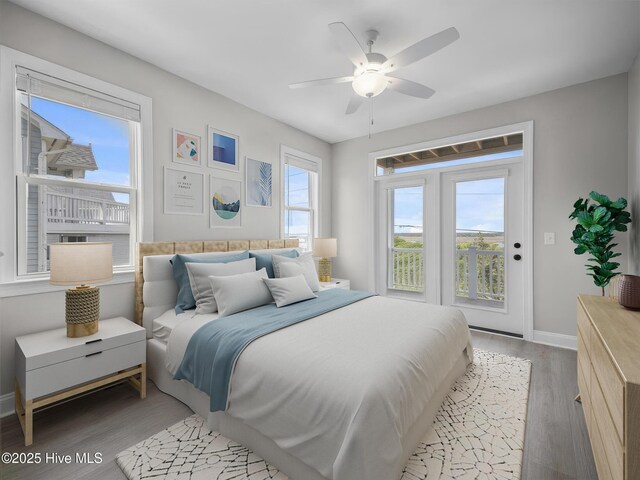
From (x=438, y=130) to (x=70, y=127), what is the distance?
3959 millimetres

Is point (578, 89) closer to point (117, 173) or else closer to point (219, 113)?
point (219, 113)

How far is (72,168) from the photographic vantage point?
2.35 m

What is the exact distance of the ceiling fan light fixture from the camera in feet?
7.16

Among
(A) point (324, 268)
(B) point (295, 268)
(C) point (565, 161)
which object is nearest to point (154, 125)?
A: (B) point (295, 268)

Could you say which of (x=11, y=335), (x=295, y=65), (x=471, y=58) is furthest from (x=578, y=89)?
(x=11, y=335)

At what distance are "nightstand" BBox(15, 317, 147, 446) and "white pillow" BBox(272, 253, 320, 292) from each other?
1268mm

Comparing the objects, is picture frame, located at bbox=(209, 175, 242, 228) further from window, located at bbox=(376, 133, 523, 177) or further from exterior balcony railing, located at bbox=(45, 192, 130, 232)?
window, located at bbox=(376, 133, 523, 177)

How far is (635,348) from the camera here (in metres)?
1.21

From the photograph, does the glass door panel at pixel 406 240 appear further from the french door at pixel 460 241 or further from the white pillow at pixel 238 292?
the white pillow at pixel 238 292

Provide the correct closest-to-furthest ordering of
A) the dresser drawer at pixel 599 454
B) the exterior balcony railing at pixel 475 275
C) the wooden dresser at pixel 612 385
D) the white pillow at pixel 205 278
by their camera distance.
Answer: the wooden dresser at pixel 612 385
the dresser drawer at pixel 599 454
the white pillow at pixel 205 278
the exterior balcony railing at pixel 475 275

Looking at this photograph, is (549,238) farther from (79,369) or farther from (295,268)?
(79,369)

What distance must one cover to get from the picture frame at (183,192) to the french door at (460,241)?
2.66m

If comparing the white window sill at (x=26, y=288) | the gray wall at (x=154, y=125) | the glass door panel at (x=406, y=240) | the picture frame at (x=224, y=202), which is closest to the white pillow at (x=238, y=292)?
the gray wall at (x=154, y=125)

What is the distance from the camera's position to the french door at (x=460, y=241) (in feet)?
11.9
